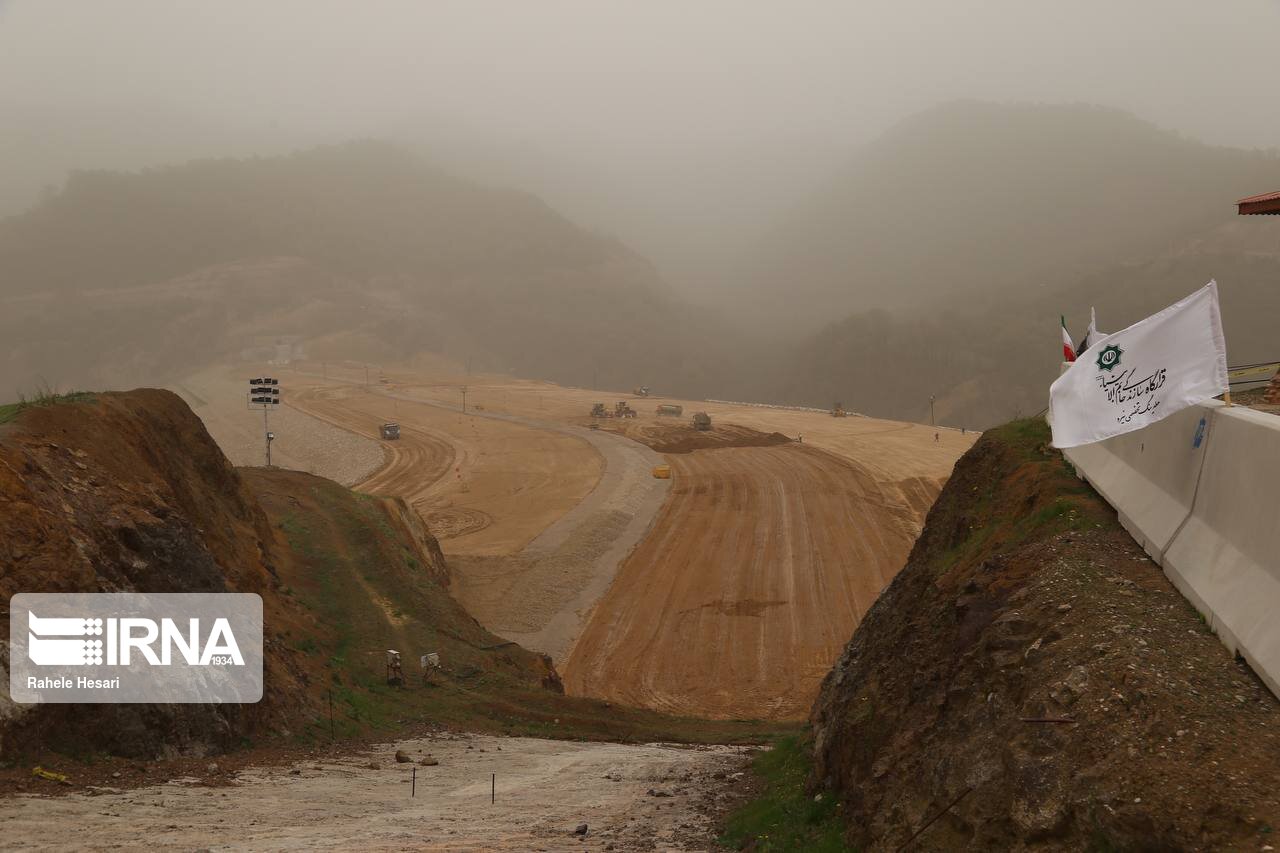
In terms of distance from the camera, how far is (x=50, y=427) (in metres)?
14.8

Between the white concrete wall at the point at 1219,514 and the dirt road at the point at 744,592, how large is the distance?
16.8 meters

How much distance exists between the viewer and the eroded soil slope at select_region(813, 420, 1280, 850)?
527cm

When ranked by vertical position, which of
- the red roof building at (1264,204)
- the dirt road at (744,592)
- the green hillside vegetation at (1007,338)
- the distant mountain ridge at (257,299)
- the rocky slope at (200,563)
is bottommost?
the dirt road at (744,592)

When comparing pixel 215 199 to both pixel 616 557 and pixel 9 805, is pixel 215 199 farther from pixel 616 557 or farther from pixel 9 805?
pixel 9 805

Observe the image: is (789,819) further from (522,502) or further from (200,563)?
(522,502)

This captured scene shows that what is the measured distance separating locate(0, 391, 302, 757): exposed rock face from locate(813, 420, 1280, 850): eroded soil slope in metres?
8.95

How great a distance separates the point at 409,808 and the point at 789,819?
4.85 metres

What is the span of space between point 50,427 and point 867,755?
579 inches

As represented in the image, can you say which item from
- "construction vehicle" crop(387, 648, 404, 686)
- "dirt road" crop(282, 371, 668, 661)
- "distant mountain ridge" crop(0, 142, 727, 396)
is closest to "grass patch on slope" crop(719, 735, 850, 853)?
"construction vehicle" crop(387, 648, 404, 686)

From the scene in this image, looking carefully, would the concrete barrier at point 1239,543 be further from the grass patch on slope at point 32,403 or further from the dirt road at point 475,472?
the dirt road at point 475,472

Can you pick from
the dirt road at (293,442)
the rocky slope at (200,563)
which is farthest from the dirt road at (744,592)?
the dirt road at (293,442)

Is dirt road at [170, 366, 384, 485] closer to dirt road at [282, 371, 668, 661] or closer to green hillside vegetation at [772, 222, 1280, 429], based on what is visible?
dirt road at [282, 371, 668, 661]

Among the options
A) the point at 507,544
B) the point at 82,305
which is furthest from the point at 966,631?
the point at 82,305

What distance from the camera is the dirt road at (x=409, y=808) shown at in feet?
26.8
